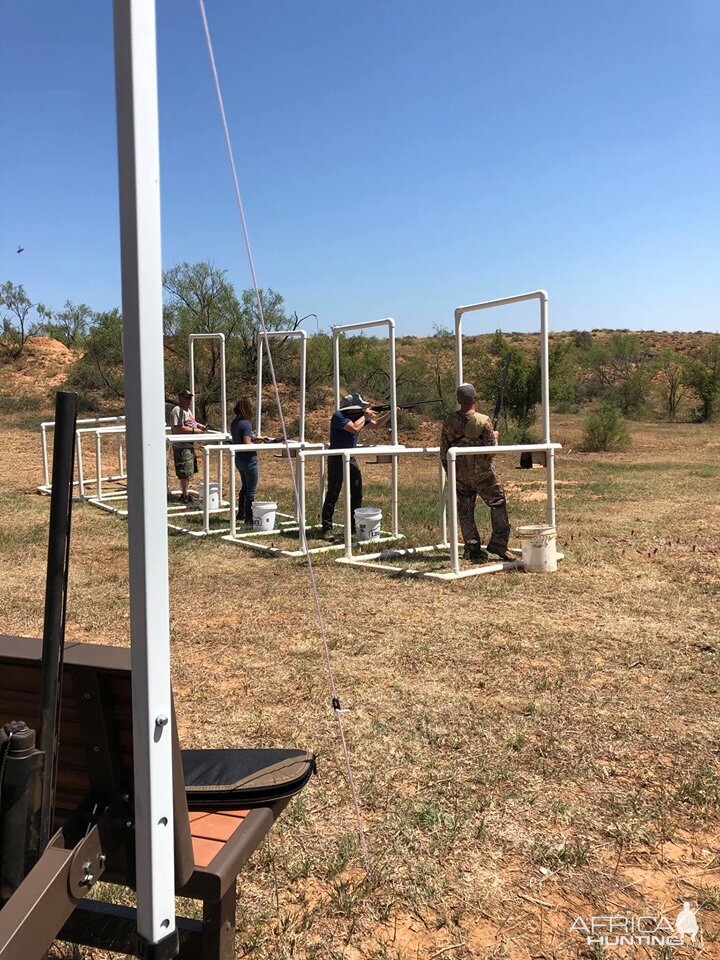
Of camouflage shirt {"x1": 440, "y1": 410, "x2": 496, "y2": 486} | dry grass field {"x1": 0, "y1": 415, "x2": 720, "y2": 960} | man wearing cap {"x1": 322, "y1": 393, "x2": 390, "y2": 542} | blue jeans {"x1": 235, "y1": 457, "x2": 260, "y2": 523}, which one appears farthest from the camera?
Result: blue jeans {"x1": 235, "y1": 457, "x2": 260, "y2": 523}

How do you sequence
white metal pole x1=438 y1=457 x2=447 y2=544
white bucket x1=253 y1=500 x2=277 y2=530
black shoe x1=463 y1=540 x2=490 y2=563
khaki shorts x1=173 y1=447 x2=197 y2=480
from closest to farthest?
black shoe x1=463 y1=540 x2=490 y2=563 < white metal pole x1=438 y1=457 x2=447 y2=544 < white bucket x1=253 y1=500 x2=277 y2=530 < khaki shorts x1=173 y1=447 x2=197 y2=480

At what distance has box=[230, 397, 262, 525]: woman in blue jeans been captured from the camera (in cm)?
1009

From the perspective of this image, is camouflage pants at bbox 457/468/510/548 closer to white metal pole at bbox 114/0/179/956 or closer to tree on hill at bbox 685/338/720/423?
white metal pole at bbox 114/0/179/956

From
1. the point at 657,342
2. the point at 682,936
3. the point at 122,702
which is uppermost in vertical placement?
the point at 657,342

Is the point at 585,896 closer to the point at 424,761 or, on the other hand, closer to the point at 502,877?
the point at 502,877

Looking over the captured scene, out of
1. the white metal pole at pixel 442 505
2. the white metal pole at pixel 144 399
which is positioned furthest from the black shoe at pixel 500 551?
the white metal pole at pixel 144 399

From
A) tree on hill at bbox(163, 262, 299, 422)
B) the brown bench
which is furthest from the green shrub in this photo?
the brown bench

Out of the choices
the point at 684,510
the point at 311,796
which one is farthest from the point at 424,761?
the point at 684,510

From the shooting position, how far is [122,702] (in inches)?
65.9

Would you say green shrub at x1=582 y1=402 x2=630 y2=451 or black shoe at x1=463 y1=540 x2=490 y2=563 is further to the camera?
green shrub at x1=582 y1=402 x2=630 y2=451

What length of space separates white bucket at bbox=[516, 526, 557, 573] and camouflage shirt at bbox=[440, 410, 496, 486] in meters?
0.75

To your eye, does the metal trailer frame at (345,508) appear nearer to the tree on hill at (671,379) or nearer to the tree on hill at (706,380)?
the tree on hill at (706,380)

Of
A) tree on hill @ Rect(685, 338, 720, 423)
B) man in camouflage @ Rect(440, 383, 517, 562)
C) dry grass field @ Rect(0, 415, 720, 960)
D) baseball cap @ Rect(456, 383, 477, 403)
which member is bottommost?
dry grass field @ Rect(0, 415, 720, 960)

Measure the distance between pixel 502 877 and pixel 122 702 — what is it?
5.06 ft
